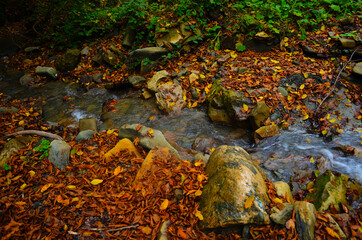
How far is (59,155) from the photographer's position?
3172 mm

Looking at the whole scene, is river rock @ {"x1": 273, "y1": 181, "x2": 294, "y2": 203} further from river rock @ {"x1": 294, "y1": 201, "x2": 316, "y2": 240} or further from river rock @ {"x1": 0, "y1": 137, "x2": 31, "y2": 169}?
river rock @ {"x1": 0, "y1": 137, "x2": 31, "y2": 169}

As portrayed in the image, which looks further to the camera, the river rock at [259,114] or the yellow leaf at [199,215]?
the river rock at [259,114]

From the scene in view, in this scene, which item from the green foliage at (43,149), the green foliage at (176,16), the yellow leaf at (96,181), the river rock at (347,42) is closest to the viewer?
the yellow leaf at (96,181)

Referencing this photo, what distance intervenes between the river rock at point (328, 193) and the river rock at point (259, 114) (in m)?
1.75

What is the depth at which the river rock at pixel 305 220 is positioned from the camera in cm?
212

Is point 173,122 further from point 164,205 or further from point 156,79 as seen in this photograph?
point 164,205

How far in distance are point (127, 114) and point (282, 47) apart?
5.51 metres

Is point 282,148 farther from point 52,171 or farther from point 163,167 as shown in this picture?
point 52,171

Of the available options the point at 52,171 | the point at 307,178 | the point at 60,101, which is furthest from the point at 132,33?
the point at 307,178

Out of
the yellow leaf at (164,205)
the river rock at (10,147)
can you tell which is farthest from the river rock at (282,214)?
the river rock at (10,147)

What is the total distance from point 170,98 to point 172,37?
2864 millimetres

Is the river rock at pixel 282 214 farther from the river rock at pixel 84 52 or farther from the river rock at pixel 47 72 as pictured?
the river rock at pixel 84 52

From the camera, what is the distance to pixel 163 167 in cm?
294

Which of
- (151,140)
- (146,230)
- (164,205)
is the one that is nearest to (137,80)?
(151,140)
